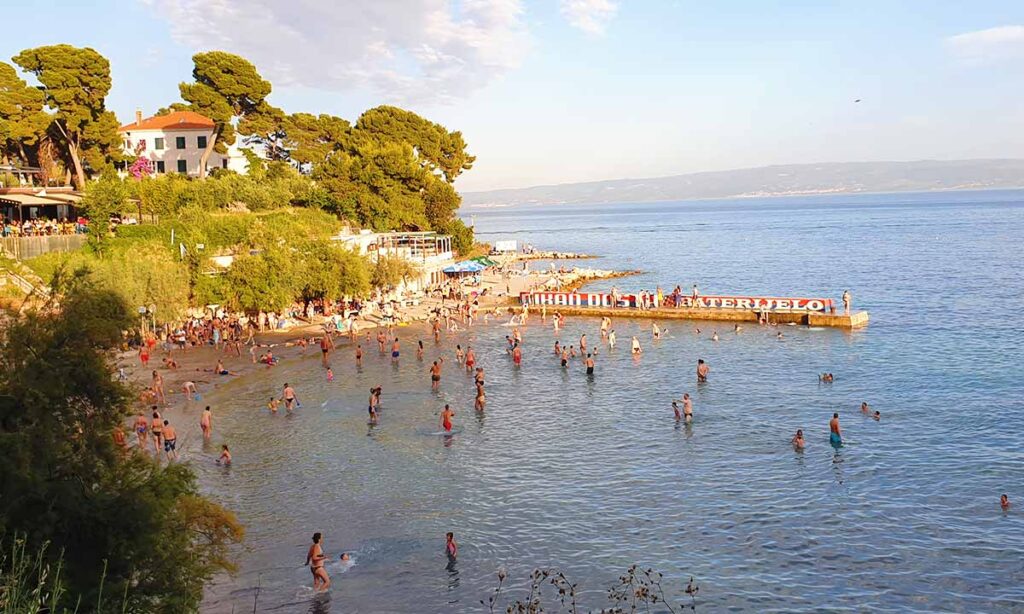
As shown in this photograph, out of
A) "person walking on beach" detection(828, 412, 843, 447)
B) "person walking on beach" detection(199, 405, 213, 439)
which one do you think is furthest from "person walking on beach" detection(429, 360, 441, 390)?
"person walking on beach" detection(828, 412, 843, 447)

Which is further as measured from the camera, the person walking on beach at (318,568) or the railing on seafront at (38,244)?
the railing on seafront at (38,244)

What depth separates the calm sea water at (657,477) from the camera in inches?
647

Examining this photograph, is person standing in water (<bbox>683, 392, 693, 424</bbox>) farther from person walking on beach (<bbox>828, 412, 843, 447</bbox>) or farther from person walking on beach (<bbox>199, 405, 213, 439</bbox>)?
person walking on beach (<bbox>199, 405, 213, 439</bbox>)

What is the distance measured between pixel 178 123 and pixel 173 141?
161 cm

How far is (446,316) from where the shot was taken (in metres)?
49.4

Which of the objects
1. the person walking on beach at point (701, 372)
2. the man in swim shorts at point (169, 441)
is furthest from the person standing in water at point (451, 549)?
the person walking on beach at point (701, 372)

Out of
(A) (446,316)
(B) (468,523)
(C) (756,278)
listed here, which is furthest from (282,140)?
(B) (468,523)

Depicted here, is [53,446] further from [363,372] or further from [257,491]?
[363,372]

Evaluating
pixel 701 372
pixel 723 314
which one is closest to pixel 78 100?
pixel 723 314

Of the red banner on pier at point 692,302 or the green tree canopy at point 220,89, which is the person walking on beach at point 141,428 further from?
the green tree canopy at point 220,89

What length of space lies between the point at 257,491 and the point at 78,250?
87.3 ft

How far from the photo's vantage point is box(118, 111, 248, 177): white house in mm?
69062

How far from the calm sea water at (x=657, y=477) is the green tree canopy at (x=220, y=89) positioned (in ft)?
129

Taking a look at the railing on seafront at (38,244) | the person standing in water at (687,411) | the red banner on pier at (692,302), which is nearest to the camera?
the person standing in water at (687,411)
